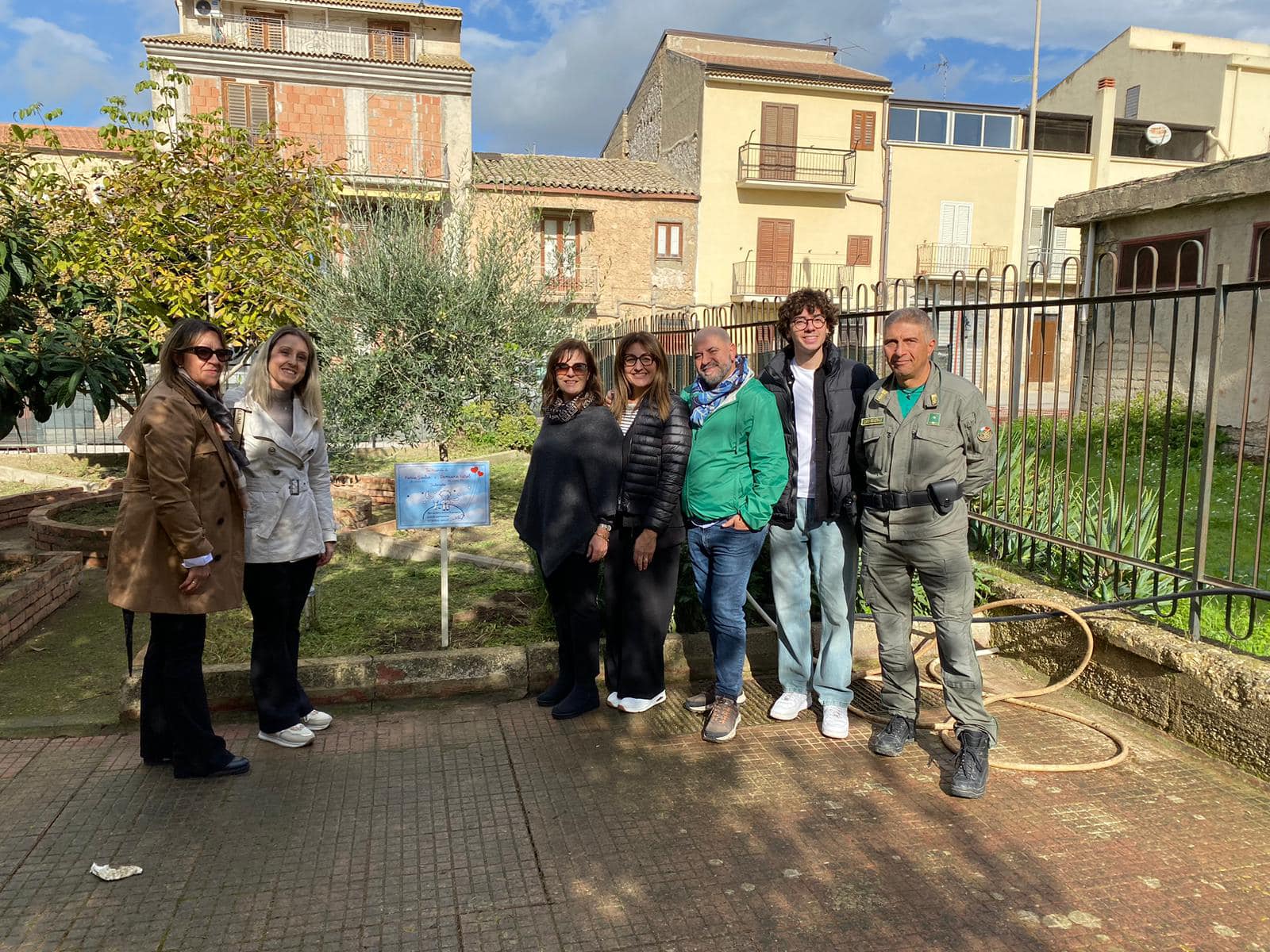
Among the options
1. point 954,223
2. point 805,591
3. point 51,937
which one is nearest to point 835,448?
point 805,591

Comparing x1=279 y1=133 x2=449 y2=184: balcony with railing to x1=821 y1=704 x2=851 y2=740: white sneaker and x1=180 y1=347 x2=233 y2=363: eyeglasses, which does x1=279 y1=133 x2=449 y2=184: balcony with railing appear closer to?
x1=180 y1=347 x2=233 y2=363: eyeglasses

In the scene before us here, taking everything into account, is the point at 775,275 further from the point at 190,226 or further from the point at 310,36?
the point at 190,226

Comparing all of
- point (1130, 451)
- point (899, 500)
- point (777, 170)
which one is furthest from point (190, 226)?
point (777, 170)

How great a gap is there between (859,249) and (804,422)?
29.6m

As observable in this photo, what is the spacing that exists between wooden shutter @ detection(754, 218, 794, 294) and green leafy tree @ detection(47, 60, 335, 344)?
22115 millimetres

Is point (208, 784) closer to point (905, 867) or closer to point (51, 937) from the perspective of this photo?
point (51, 937)

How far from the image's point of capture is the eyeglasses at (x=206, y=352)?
143 inches

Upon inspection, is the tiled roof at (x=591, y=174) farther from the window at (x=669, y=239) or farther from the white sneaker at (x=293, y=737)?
the white sneaker at (x=293, y=737)

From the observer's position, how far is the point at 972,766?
3699mm

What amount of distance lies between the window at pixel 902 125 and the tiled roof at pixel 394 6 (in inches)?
609

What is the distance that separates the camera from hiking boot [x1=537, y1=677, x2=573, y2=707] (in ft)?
15.0

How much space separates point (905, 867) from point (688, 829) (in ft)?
2.59

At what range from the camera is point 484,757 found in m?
4.00

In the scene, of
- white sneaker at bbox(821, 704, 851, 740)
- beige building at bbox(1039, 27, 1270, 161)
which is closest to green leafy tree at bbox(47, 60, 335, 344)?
white sneaker at bbox(821, 704, 851, 740)
